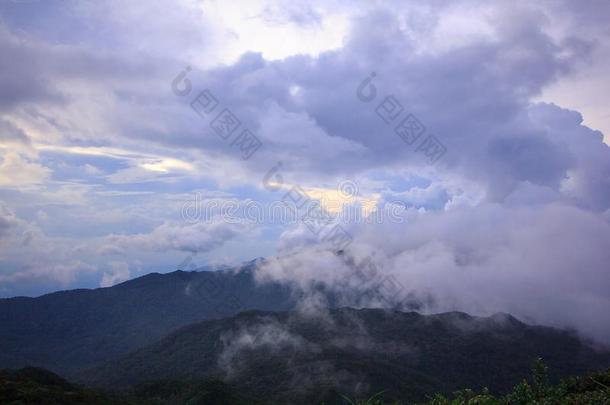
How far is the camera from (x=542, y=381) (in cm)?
2841

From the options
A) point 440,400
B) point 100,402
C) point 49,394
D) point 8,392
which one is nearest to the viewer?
point 440,400

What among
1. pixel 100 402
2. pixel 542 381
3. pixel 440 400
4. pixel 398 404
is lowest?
pixel 100 402

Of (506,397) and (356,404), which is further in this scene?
(506,397)

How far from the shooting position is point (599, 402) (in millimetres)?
19141

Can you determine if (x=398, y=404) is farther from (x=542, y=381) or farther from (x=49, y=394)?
(x=49, y=394)

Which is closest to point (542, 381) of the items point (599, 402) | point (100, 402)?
point (599, 402)

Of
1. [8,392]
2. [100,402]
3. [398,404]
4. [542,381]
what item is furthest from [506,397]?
[100,402]

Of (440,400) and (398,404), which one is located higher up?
(398,404)

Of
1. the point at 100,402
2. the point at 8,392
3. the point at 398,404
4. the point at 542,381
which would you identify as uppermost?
the point at 398,404

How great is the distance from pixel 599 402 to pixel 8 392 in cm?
17279

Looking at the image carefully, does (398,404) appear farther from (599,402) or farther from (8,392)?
(8,392)

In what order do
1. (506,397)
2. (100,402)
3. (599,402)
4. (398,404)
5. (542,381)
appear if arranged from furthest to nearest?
(100,402) < (542,381) < (506,397) < (599,402) < (398,404)

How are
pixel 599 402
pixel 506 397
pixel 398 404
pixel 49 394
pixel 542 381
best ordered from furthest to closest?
pixel 49 394
pixel 542 381
pixel 506 397
pixel 599 402
pixel 398 404

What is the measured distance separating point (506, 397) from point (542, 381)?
682 centimetres
